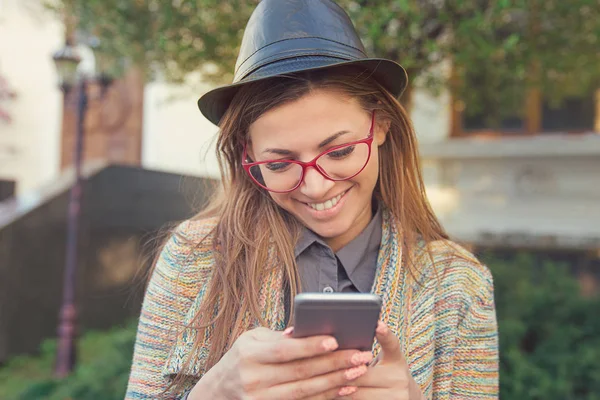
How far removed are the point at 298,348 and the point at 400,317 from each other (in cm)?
53

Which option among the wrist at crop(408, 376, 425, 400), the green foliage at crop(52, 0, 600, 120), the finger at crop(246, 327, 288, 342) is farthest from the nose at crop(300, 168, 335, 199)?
the green foliage at crop(52, 0, 600, 120)

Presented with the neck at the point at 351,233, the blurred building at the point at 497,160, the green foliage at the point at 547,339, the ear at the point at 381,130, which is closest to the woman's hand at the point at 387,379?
the neck at the point at 351,233

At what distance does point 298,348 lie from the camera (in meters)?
1.06

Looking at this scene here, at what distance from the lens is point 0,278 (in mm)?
5758

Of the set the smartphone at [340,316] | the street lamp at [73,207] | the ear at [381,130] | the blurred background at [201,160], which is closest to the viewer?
the smartphone at [340,316]

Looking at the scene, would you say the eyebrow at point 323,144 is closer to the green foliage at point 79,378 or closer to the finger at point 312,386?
the finger at point 312,386

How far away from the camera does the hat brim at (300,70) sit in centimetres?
137

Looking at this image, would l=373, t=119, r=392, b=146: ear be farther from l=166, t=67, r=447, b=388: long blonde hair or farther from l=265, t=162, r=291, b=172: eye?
l=265, t=162, r=291, b=172: eye

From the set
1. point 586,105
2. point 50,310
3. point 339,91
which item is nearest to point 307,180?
point 339,91

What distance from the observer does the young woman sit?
1415 millimetres

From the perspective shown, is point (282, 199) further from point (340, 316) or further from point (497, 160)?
point (497, 160)

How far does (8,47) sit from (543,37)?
31.7 feet

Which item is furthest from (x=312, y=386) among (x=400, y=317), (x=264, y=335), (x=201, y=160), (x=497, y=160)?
(x=497, y=160)

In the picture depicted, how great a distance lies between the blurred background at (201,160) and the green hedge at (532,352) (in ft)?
0.05
